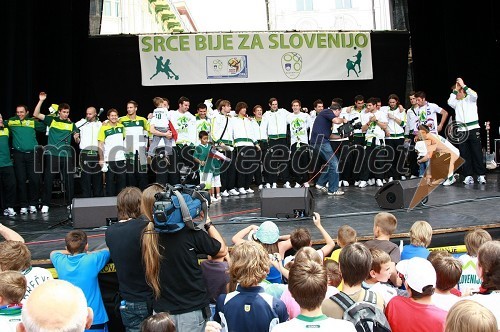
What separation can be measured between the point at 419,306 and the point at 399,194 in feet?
17.0

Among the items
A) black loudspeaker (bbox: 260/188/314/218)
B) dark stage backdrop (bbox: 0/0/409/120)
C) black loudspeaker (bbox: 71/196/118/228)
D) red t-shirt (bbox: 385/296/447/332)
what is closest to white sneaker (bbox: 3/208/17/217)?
dark stage backdrop (bbox: 0/0/409/120)

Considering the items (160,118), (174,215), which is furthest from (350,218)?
(174,215)

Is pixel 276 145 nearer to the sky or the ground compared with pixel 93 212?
nearer to the sky

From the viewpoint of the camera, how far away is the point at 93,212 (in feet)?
25.0

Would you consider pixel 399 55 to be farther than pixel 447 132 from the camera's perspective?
Yes

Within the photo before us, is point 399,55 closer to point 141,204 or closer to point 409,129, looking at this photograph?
point 409,129

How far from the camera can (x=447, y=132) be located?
38.0 ft

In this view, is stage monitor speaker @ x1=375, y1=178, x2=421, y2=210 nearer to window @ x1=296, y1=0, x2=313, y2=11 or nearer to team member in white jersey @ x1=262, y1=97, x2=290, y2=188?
team member in white jersey @ x1=262, y1=97, x2=290, y2=188

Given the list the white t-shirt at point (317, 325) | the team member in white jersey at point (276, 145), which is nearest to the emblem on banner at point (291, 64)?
the team member in white jersey at point (276, 145)

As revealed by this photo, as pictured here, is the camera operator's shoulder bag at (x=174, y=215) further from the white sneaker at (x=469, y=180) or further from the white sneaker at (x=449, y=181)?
the white sneaker at (x=469, y=180)

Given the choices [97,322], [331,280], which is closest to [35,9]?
[97,322]

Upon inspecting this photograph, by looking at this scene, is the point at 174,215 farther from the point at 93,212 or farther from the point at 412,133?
the point at 412,133

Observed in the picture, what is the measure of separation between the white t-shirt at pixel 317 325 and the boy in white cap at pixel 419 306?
0.56 metres

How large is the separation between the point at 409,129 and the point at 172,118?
4.77 meters
